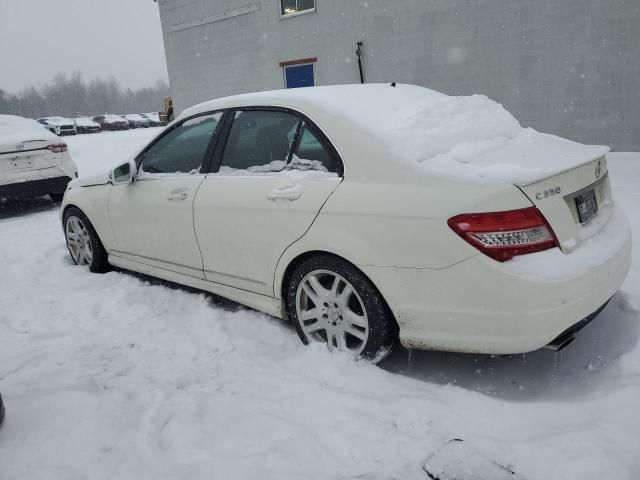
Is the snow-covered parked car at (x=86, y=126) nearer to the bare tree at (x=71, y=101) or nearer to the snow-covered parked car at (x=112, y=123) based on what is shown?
the snow-covered parked car at (x=112, y=123)

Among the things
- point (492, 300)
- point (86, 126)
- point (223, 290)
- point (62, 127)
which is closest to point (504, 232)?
point (492, 300)

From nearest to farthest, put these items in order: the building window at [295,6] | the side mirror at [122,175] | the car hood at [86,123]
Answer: the side mirror at [122,175], the building window at [295,6], the car hood at [86,123]

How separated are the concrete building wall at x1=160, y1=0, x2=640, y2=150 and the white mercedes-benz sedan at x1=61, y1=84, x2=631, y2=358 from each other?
7064 millimetres

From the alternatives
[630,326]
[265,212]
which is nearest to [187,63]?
[265,212]

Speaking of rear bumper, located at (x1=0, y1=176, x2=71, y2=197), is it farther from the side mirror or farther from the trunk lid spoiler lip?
the trunk lid spoiler lip

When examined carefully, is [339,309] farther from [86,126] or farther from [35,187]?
[86,126]

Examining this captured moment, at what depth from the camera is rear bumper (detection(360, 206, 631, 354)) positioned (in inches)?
84.9

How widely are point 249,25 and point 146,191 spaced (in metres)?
10.8

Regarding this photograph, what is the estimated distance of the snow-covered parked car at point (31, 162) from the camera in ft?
23.0

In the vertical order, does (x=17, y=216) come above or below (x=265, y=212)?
below

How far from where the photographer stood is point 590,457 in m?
1.98

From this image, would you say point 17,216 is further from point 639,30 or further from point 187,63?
point 639,30

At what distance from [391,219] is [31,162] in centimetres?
669

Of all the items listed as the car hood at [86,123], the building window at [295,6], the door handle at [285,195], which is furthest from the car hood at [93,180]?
the car hood at [86,123]
